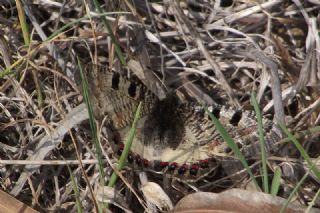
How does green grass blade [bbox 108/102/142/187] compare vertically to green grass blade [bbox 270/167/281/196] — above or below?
above

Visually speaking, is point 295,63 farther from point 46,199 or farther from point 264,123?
point 46,199

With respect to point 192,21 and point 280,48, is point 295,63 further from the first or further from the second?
point 192,21

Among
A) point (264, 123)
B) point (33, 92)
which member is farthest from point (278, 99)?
point (33, 92)

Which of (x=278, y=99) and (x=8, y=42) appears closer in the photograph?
(x=278, y=99)

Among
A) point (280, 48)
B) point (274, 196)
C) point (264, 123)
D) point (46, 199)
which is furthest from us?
point (280, 48)

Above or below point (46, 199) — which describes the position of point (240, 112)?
above

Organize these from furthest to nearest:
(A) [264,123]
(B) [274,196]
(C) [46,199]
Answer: (C) [46,199], (A) [264,123], (B) [274,196]

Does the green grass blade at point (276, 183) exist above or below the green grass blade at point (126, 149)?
below

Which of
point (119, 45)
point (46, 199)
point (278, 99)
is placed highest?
point (119, 45)

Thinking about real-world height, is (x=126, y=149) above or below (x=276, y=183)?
above
